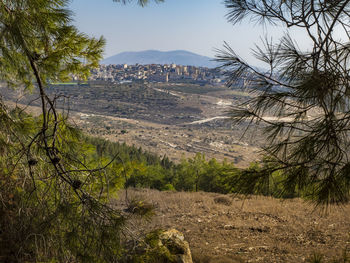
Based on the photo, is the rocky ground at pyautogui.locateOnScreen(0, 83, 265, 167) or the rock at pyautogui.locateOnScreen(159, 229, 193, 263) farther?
the rocky ground at pyautogui.locateOnScreen(0, 83, 265, 167)

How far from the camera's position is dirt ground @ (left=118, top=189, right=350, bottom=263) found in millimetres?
5301

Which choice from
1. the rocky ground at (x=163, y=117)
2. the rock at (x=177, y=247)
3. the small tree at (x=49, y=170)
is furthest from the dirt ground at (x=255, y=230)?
the rocky ground at (x=163, y=117)

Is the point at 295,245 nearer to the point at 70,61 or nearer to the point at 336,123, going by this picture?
the point at 336,123

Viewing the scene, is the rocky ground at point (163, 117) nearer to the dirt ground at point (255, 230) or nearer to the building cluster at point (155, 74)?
the building cluster at point (155, 74)

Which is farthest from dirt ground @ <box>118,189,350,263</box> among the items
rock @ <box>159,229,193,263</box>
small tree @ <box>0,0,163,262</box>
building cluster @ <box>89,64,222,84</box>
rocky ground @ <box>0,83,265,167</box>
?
building cluster @ <box>89,64,222,84</box>

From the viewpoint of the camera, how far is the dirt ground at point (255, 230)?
17.4 ft

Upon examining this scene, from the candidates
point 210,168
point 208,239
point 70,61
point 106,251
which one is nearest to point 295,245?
point 208,239

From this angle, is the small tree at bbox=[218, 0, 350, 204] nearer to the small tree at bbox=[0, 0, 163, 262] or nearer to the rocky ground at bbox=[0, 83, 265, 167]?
the small tree at bbox=[0, 0, 163, 262]

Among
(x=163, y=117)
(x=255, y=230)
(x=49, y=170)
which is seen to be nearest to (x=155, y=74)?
(x=163, y=117)

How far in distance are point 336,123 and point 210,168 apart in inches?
765

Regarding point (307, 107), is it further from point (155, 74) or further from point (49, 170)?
point (155, 74)

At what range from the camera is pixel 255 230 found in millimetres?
7012

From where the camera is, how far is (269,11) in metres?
2.55

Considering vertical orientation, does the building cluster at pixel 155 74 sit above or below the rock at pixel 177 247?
above
